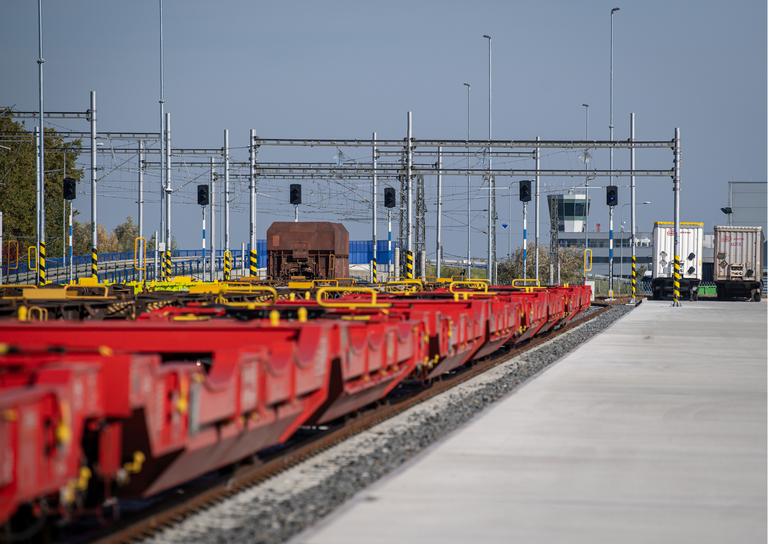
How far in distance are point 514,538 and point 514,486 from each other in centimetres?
127

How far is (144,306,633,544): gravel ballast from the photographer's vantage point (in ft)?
18.7

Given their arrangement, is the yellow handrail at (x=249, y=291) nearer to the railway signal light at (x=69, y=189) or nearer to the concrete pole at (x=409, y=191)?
the concrete pole at (x=409, y=191)

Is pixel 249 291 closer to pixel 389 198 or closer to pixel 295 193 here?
pixel 295 193

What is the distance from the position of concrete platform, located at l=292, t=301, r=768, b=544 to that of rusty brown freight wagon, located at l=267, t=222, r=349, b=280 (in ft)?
72.1

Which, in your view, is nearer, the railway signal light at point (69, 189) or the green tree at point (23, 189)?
the railway signal light at point (69, 189)

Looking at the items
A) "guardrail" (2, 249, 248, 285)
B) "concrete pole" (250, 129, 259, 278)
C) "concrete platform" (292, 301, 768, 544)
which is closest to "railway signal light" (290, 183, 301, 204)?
"concrete pole" (250, 129, 259, 278)

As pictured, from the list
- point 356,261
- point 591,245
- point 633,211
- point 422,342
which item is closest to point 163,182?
point 633,211

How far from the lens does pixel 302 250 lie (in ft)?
111

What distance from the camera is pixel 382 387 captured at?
9.50m

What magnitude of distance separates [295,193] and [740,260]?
2439cm

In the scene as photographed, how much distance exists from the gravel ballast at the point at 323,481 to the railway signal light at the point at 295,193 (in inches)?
1042

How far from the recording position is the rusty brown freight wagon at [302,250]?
33.9m

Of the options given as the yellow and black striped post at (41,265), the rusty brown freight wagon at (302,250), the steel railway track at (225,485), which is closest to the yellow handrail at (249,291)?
the steel railway track at (225,485)

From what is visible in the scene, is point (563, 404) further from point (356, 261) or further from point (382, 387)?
point (356, 261)
